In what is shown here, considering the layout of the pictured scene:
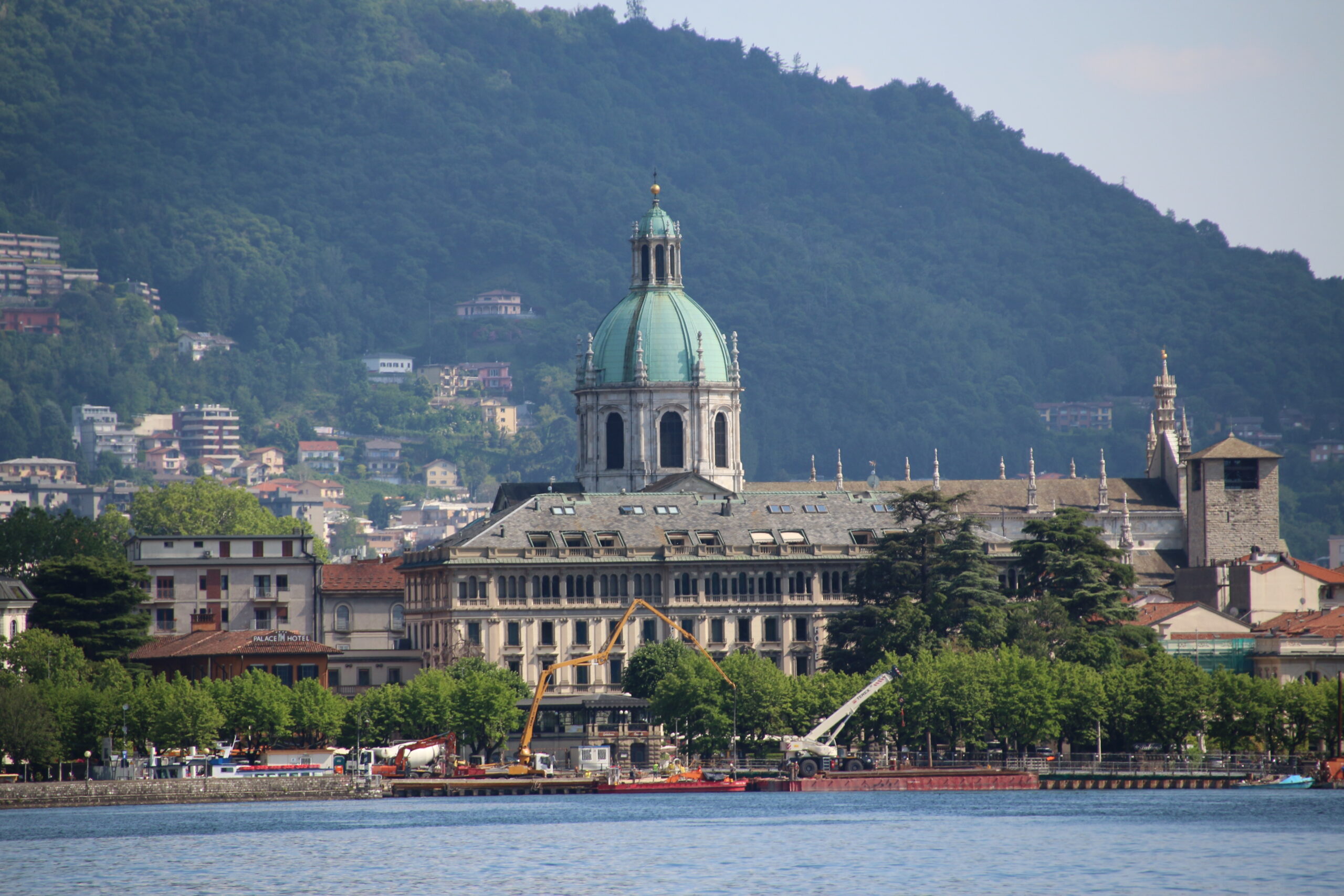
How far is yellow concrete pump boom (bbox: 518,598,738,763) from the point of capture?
147500 millimetres

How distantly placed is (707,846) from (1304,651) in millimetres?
59306

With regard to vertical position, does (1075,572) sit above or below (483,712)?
above

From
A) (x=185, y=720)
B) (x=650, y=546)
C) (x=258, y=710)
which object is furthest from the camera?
(x=650, y=546)

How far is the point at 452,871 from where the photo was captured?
3905 inches

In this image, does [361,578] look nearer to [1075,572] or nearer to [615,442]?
[615,442]

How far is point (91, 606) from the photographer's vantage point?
504ft

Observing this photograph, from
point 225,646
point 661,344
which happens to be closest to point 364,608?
point 661,344

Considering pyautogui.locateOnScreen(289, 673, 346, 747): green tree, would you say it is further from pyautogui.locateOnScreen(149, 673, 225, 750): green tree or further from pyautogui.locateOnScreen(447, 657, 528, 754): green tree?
pyautogui.locateOnScreen(447, 657, 528, 754): green tree

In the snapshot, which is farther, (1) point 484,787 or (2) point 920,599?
(2) point 920,599

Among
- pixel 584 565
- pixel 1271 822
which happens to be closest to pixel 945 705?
pixel 1271 822

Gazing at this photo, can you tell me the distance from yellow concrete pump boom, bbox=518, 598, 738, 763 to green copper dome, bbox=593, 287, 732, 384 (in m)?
25.8

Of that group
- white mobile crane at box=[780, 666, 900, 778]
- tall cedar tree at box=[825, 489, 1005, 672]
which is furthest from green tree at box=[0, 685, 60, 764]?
tall cedar tree at box=[825, 489, 1005, 672]

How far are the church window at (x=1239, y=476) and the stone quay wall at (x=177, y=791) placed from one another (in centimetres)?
8088

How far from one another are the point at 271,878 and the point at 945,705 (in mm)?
46506
